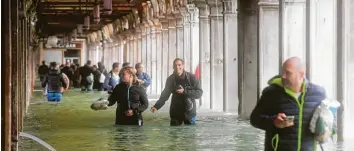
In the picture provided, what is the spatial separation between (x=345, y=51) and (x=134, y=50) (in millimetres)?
39798

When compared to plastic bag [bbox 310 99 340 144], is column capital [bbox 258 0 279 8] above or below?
above

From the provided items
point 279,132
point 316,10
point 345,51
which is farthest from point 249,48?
point 279,132

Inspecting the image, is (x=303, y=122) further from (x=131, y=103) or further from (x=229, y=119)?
(x=229, y=119)

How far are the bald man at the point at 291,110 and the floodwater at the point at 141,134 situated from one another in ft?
21.6

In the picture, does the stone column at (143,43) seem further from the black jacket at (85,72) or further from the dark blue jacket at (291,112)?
the dark blue jacket at (291,112)

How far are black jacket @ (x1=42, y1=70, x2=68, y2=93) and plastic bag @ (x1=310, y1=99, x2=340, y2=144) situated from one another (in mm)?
22645

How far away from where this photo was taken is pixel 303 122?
8172 millimetres

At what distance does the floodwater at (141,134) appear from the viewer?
15.2 m

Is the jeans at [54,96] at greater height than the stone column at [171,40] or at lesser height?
lesser

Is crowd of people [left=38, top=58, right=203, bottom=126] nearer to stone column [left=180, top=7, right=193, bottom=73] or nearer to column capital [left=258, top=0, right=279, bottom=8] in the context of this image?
column capital [left=258, top=0, right=279, bottom=8]

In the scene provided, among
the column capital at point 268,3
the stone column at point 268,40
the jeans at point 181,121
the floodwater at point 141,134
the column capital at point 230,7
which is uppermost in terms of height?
the column capital at point 230,7

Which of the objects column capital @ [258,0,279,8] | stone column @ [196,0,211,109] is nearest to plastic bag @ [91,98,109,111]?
column capital @ [258,0,279,8]

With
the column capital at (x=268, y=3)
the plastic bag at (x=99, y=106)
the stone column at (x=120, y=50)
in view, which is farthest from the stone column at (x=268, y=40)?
the stone column at (x=120, y=50)

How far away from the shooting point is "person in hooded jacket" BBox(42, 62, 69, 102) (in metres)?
30.3
